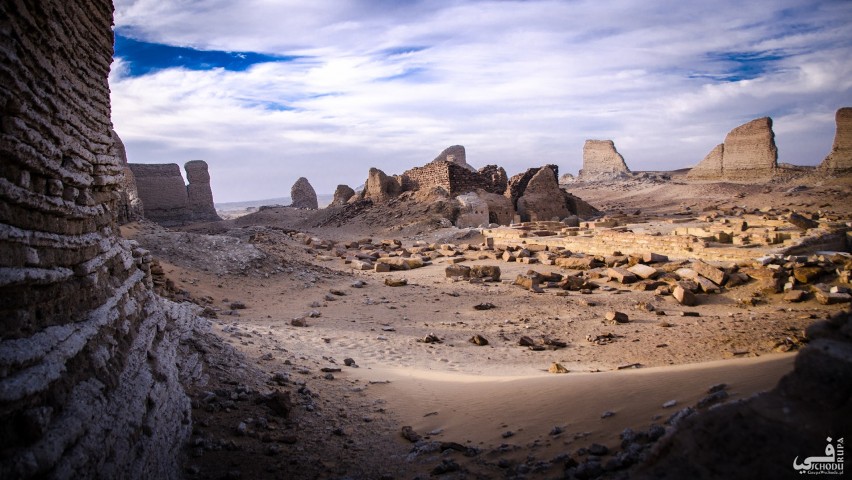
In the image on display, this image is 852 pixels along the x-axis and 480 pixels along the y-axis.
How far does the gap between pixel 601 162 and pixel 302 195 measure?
32.8 metres

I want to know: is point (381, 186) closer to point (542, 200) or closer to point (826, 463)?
point (542, 200)

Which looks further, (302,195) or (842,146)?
(302,195)

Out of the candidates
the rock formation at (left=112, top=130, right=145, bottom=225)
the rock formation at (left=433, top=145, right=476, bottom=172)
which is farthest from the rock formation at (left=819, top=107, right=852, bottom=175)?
the rock formation at (left=112, top=130, right=145, bottom=225)

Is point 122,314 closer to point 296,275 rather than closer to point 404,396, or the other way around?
point 404,396

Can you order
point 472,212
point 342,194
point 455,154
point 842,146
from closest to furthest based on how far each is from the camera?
point 472,212 < point 842,146 < point 342,194 < point 455,154

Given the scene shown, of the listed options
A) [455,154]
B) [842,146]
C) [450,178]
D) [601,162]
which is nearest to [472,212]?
[450,178]

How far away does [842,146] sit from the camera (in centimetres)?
3225

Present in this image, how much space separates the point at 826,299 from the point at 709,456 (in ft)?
25.6

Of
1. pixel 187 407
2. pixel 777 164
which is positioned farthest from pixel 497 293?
pixel 777 164

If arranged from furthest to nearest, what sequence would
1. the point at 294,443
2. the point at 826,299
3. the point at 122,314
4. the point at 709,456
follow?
1. the point at 826,299
2. the point at 294,443
3. the point at 122,314
4. the point at 709,456

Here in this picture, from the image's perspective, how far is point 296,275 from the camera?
12867 mm

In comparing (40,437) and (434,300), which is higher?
(40,437)

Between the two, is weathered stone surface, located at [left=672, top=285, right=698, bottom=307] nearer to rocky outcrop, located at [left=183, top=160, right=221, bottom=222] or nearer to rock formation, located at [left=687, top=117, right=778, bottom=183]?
rocky outcrop, located at [left=183, top=160, right=221, bottom=222]

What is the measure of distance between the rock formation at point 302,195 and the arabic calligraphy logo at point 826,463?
4047cm
